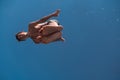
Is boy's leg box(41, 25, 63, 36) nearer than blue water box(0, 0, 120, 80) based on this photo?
Yes

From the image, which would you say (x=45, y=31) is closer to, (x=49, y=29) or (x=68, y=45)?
(x=49, y=29)

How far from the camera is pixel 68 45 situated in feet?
17.2

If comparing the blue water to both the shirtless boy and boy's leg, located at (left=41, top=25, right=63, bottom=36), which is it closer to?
the shirtless boy

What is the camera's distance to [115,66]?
518 centimetres

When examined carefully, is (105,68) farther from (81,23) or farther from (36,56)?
(36,56)

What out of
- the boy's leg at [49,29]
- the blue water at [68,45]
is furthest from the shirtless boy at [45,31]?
the blue water at [68,45]

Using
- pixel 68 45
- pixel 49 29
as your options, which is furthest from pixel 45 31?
pixel 68 45

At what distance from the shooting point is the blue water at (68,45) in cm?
512

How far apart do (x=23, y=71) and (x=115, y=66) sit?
1.73 m

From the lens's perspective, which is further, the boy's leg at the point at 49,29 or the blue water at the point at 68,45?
the blue water at the point at 68,45

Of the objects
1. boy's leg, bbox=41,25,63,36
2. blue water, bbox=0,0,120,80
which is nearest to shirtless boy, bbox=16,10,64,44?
boy's leg, bbox=41,25,63,36

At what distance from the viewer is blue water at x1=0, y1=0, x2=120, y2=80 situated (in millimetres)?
5117

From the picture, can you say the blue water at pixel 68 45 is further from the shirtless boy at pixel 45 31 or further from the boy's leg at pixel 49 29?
the boy's leg at pixel 49 29

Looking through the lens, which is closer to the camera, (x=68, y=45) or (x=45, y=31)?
(x=45, y=31)
